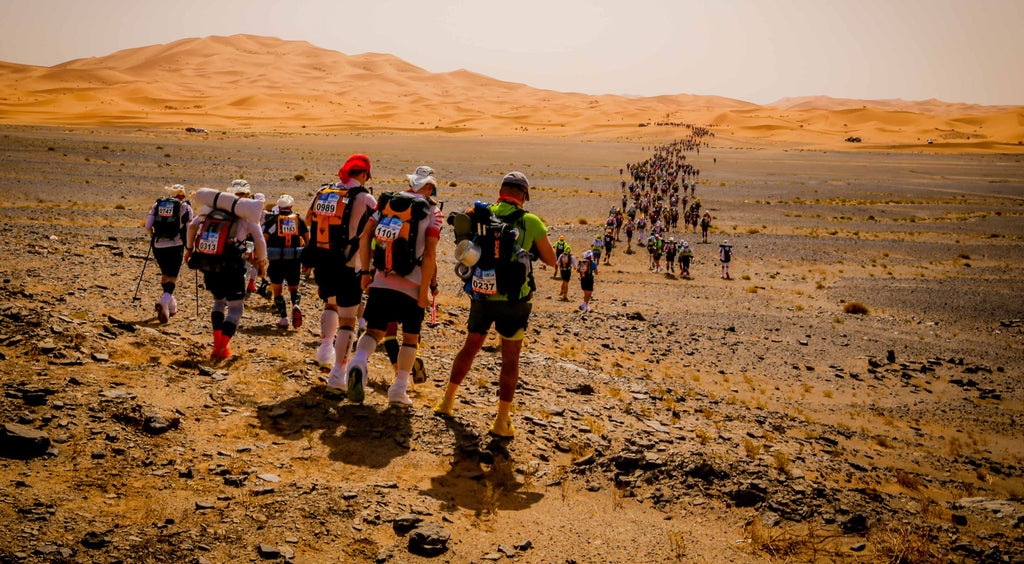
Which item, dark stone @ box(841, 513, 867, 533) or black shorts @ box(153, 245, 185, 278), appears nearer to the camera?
dark stone @ box(841, 513, 867, 533)

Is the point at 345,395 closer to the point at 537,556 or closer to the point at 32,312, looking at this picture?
the point at 537,556

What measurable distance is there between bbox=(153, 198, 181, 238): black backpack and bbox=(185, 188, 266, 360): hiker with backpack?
6.01 feet

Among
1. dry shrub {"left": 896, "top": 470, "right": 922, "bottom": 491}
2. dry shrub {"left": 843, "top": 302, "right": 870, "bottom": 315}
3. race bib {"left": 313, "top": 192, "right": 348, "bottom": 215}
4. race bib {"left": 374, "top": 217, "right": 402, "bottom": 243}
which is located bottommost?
dry shrub {"left": 843, "top": 302, "right": 870, "bottom": 315}

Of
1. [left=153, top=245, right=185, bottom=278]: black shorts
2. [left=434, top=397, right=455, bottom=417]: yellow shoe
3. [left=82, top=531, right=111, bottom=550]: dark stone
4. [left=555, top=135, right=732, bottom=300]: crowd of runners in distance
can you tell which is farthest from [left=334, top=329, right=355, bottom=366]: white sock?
[left=555, top=135, right=732, bottom=300]: crowd of runners in distance

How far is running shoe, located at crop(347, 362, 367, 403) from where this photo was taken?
18.1ft

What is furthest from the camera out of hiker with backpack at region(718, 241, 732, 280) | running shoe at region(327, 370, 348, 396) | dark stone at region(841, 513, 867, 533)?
hiker with backpack at region(718, 241, 732, 280)

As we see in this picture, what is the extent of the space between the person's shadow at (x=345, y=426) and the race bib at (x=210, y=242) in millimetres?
1899

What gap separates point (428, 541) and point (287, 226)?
19.2 feet

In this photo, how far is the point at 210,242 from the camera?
22.0 ft

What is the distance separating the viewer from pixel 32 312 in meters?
6.51

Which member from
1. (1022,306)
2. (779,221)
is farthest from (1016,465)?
(779,221)

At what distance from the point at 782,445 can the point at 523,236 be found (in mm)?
4530

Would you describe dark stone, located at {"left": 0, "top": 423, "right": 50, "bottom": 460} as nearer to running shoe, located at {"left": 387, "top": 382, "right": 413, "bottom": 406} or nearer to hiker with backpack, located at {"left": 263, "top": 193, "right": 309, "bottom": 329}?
running shoe, located at {"left": 387, "top": 382, "right": 413, "bottom": 406}

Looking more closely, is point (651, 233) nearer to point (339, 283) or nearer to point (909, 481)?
point (909, 481)
